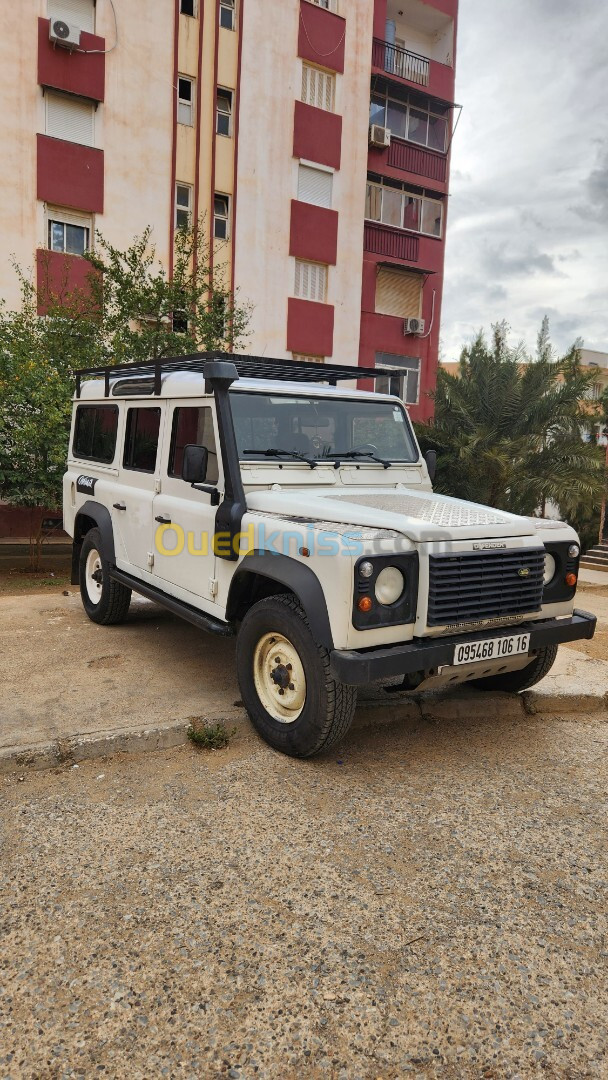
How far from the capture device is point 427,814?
3543 mm

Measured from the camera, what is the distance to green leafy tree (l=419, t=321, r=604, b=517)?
13219 mm

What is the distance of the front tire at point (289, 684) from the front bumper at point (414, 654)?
218 mm

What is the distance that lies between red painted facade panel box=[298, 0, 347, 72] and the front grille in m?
18.5

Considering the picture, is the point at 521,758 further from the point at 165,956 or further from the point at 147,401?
the point at 147,401

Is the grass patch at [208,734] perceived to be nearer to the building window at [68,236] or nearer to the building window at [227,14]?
the building window at [68,236]

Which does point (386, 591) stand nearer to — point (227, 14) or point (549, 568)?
point (549, 568)

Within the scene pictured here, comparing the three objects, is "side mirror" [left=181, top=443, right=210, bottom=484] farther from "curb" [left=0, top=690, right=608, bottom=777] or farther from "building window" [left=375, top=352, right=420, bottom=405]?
"building window" [left=375, top=352, right=420, bottom=405]

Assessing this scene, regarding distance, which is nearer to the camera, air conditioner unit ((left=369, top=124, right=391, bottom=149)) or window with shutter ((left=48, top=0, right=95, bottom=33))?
window with shutter ((left=48, top=0, right=95, bottom=33))

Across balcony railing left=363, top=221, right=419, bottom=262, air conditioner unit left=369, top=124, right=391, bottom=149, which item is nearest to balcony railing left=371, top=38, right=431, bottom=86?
air conditioner unit left=369, top=124, right=391, bottom=149

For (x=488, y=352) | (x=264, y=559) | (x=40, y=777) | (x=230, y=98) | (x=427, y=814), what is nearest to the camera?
(x=427, y=814)

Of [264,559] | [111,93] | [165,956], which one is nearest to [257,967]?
[165,956]

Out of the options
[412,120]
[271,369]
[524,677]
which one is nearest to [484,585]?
[524,677]

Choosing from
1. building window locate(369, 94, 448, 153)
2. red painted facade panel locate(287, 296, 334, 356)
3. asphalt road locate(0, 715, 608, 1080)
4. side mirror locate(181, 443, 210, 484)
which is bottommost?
asphalt road locate(0, 715, 608, 1080)

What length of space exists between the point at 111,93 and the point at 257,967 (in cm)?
1787
